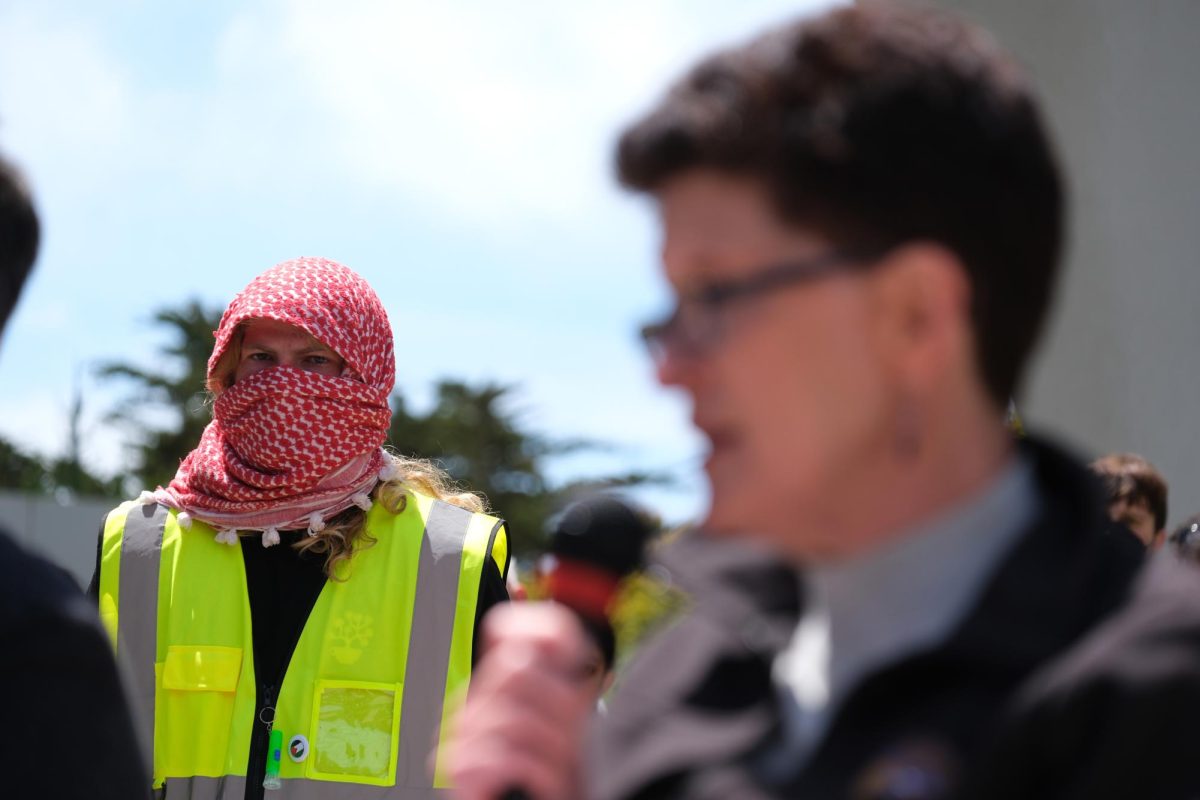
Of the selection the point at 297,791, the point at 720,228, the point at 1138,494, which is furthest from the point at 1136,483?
the point at 720,228

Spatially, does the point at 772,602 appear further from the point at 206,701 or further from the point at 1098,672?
the point at 206,701

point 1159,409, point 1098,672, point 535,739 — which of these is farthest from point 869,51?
point 1159,409

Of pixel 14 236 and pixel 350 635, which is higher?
pixel 14 236

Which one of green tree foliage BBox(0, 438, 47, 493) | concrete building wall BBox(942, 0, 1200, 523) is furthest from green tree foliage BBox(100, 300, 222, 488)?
concrete building wall BBox(942, 0, 1200, 523)

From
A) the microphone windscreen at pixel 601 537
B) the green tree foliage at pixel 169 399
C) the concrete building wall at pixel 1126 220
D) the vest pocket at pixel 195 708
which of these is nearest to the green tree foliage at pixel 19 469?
the green tree foliage at pixel 169 399

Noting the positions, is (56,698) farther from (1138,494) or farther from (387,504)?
(1138,494)

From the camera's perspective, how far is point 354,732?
3.44m

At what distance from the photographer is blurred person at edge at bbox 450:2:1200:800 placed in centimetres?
140

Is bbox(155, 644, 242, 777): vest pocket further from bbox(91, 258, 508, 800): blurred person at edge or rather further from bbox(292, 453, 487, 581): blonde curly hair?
bbox(292, 453, 487, 581): blonde curly hair

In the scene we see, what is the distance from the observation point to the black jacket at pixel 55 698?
1905mm

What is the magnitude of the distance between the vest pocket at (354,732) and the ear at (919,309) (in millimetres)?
2358

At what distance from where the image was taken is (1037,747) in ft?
4.13

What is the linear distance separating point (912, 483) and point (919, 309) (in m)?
0.20

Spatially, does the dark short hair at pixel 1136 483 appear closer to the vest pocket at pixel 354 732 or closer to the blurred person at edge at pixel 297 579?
the blurred person at edge at pixel 297 579
